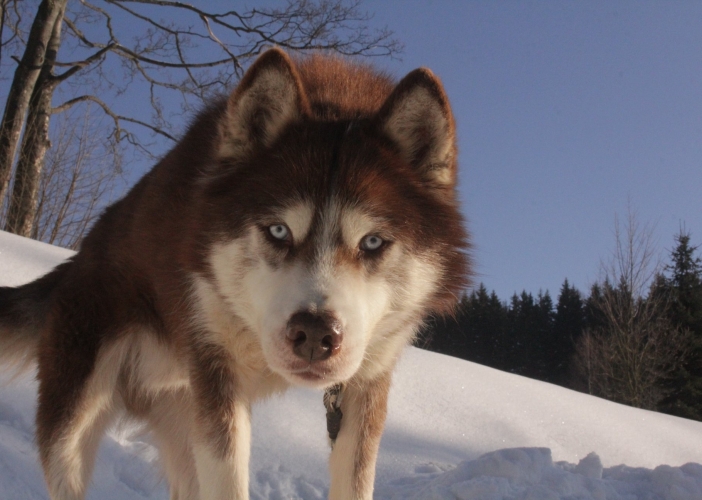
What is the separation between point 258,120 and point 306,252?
63cm

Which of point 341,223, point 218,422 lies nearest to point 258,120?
point 341,223

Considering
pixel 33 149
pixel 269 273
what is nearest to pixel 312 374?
pixel 269 273

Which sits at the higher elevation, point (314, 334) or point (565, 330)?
point (314, 334)

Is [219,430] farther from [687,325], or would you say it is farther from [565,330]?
[565,330]

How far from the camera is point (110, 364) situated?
108 inches

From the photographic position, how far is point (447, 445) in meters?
4.52

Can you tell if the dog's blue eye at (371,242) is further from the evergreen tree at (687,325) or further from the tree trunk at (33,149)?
the evergreen tree at (687,325)

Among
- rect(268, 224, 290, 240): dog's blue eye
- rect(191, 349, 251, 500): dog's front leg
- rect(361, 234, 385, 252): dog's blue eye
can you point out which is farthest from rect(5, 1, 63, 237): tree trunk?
rect(361, 234, 385, 252): dog's blue eye

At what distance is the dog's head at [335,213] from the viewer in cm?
193

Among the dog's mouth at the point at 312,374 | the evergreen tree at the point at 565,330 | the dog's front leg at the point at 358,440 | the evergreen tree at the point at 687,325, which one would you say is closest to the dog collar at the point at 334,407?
the dog's front leg at the point at 358,440

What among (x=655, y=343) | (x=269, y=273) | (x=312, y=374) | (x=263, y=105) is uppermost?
(x=263, y=105)

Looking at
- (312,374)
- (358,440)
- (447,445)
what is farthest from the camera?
(447,445)

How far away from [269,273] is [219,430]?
2.12ft

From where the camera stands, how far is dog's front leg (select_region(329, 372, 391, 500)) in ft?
7.83
